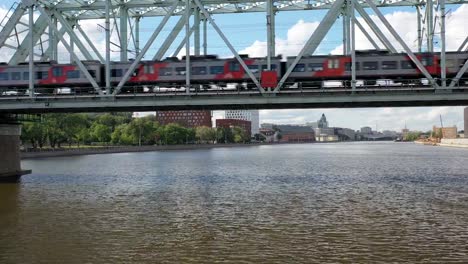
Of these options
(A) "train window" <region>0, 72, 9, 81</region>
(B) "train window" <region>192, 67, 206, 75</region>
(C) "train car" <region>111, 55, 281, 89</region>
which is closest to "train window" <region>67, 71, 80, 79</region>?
(C) "train car" <region>111, 55, 281, 89</region>

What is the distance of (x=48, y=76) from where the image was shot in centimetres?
4947

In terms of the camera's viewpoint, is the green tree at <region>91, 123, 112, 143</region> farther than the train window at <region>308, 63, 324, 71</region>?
Yes

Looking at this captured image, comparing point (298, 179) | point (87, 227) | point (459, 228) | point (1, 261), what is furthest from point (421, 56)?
point (1, 261)

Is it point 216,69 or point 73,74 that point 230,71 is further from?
point 73,74

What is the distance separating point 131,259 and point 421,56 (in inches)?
1292

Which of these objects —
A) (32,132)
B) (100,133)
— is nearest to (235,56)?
(32,132)

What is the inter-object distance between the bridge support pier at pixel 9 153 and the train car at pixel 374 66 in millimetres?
29390

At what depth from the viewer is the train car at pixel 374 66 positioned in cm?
4328

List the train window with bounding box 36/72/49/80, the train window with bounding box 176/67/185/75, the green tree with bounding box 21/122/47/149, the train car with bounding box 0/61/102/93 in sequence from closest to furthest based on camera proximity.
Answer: the train window with bounding box 176/67/185/75
the train car with bounding box 0/61/102/93
the train window with bounding box 36/72/49/80
the green tree with bounding box 21/122/47/149

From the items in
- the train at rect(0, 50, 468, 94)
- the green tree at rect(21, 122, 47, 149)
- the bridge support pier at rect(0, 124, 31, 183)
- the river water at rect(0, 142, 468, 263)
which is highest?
the train at rect(0, 50, 468, 94)

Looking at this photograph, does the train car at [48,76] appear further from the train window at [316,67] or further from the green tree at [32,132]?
the green tree at [32,132]

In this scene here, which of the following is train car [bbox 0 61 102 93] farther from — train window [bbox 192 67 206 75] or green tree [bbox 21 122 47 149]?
green tree [bbox 21 122 47 149]

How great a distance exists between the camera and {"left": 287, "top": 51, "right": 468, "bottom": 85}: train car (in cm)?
4328

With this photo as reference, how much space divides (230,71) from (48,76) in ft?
57.6
